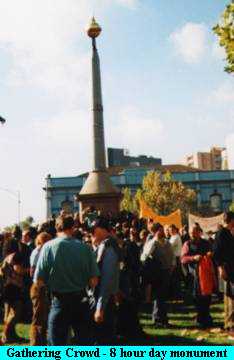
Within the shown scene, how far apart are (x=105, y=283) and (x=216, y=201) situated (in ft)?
279

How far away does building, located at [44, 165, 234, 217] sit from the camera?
87688 mm

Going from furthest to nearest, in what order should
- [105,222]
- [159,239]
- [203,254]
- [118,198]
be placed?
[118,198] < [159,239] < [203,254] < [105,222]

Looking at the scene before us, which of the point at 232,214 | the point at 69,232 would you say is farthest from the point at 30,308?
the point at 69,232

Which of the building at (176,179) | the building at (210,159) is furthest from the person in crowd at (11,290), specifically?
the building at (210,159)

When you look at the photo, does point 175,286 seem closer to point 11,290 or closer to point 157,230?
point 157,230

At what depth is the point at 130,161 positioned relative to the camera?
11894cm

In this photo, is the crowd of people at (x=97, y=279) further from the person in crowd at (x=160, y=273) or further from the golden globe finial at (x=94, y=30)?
the golden globe finial at (x=94, y=30)

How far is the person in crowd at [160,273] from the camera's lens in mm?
9984

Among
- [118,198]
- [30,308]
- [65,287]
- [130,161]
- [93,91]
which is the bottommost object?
[30,308]

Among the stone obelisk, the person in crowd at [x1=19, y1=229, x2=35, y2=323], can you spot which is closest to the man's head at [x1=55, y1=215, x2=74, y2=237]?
the person in crowd at [x1=19, y1=229, x2=35, y2=323]

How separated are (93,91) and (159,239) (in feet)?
69.1

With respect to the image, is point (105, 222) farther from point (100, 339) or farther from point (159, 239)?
point (159, 239)

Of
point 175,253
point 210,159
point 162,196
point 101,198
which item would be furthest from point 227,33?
point 210,159

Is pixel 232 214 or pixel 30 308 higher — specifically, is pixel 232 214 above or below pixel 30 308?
above
